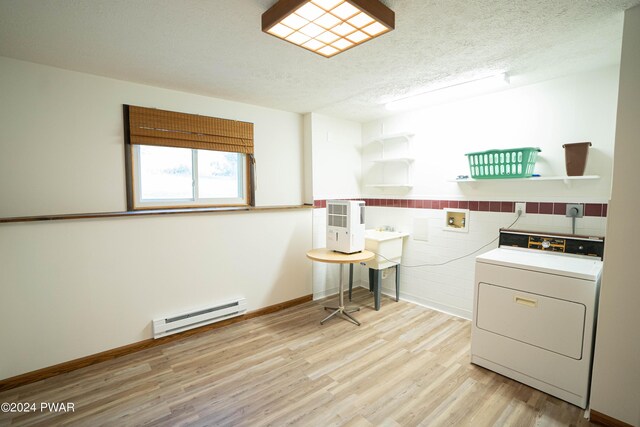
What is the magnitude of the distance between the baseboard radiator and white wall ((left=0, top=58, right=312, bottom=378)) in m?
0.07

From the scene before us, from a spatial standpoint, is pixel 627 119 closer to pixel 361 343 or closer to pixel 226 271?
pixel 361 343

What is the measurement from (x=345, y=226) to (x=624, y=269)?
2003mm

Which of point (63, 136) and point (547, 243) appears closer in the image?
point (63, 136)

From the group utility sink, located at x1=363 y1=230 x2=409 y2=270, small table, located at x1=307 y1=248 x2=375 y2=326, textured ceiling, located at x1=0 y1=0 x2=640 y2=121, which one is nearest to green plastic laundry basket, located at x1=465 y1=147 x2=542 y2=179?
textured ceiling, located at x1=0 y1=0 x2=640 y2=121

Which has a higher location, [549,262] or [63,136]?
[63,136]

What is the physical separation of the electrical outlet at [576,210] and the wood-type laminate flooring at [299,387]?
4.54 feet

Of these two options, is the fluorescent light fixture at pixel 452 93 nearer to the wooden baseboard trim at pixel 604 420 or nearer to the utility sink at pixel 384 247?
the utility sink at pixel 384 247

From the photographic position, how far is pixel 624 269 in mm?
1652

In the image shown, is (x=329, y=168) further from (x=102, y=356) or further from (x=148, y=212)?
(x=102, y=356)

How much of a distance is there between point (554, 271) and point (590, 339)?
1.42 feet

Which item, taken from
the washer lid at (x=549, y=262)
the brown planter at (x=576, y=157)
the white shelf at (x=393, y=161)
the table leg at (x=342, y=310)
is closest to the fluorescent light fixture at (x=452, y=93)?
the white shelf at (x=393, y=161)

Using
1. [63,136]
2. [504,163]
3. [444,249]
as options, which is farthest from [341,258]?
[63,136]

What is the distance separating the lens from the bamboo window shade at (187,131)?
2.59 m

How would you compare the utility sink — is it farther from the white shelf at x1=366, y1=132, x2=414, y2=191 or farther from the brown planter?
the brown planter
